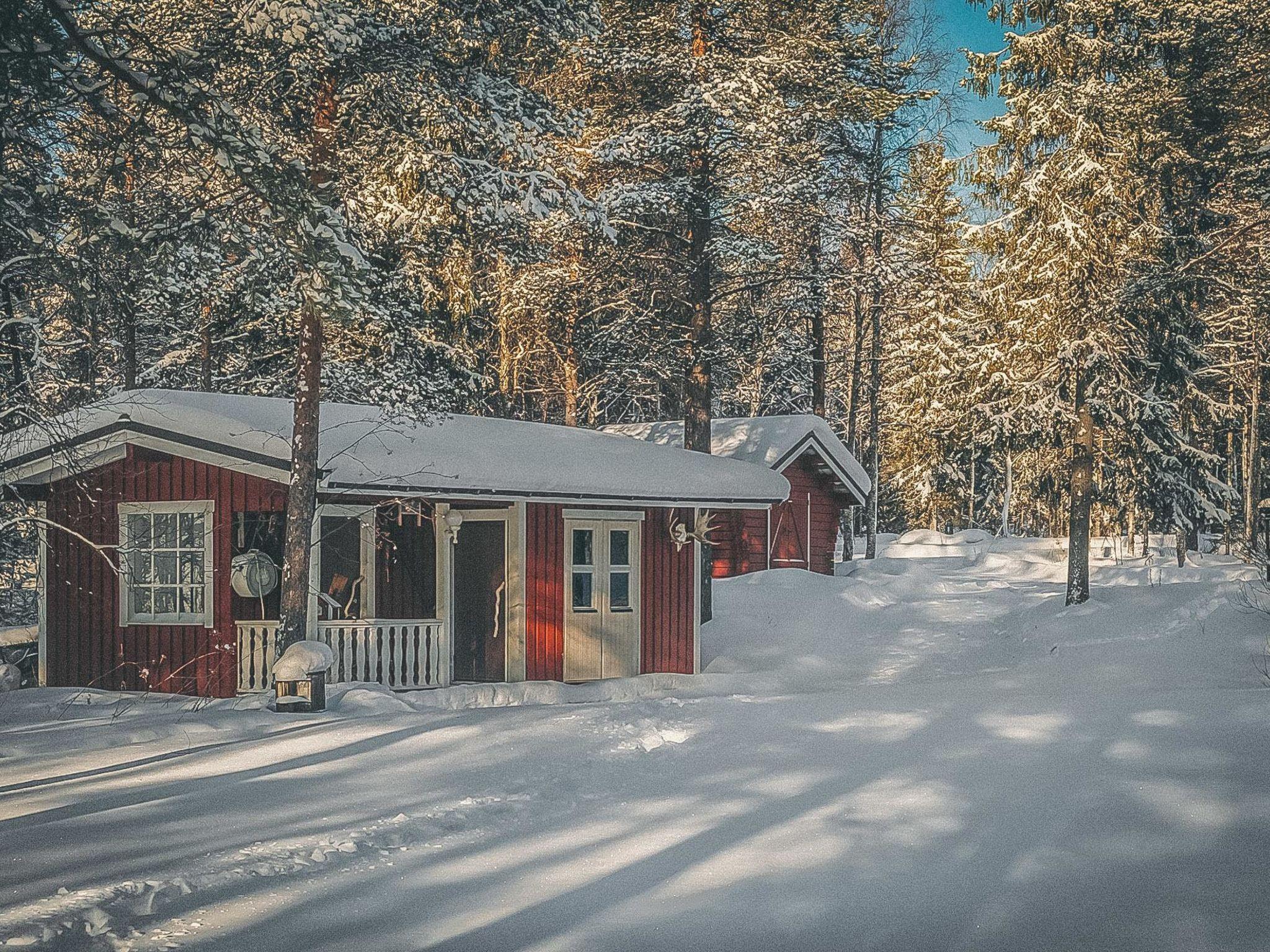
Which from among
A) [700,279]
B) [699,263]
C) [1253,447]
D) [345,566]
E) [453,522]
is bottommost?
[345,566]

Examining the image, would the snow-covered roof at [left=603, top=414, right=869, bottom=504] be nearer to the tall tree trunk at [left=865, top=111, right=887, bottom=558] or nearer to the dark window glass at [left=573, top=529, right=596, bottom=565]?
the tall tree trunk at [left=865, top=111, right=887, bottom=558]

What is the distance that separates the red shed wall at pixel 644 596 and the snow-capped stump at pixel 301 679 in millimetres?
4285

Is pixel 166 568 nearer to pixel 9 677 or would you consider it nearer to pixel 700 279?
pixel 9 677

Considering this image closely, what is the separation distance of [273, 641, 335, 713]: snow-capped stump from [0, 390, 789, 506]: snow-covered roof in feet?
6.99

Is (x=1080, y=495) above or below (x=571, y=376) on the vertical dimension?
below

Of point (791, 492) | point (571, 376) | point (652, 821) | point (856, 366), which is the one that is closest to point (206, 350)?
point (571, 376)

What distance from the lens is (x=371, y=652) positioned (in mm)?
13914

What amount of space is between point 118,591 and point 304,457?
3946 mm

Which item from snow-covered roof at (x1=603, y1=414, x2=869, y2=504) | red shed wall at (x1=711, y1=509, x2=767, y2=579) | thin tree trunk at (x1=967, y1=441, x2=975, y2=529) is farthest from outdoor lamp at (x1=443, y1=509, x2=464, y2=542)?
red shed wall at (x1=711, y1=509, x2=767, y2=579)

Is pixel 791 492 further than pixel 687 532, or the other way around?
pixel 791 492

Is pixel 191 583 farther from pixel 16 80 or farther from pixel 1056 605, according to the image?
pixel 1056 605

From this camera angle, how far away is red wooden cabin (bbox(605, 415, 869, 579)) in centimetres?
2944

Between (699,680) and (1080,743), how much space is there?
25.2 ft

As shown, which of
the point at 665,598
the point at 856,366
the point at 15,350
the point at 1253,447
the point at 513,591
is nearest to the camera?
the point at 15,350
